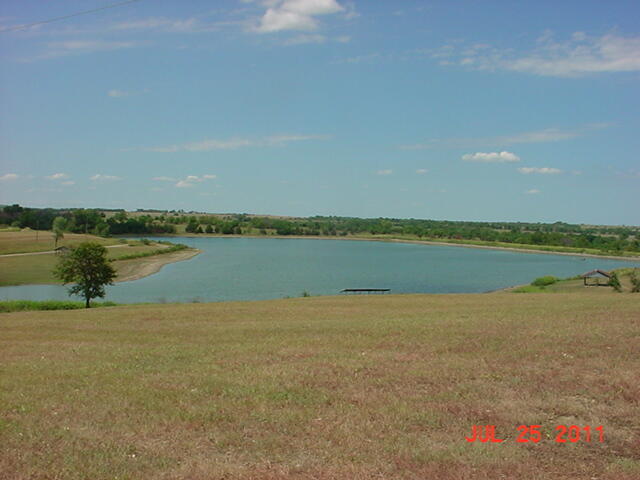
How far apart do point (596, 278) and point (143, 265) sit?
70934 mm

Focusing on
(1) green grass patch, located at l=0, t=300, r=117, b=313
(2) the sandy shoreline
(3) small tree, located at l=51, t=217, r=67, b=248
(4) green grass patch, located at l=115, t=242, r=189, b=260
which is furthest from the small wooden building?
(3) small tree, located at l=51, t=217, r=67, b=248

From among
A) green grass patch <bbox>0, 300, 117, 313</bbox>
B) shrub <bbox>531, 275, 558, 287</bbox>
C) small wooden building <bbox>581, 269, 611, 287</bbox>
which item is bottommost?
shrub <bbox>531, 275, 558, 287</bbox>

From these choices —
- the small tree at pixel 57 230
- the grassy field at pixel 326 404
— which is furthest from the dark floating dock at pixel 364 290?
the small tree at pixel 57 230

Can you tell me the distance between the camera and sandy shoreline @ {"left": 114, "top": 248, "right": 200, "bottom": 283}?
84756 millimetres

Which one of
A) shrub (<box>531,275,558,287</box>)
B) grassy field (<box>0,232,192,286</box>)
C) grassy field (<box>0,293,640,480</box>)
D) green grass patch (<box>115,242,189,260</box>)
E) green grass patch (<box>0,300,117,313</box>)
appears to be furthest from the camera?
green grass patch (<box>115,242,189,260</box>)

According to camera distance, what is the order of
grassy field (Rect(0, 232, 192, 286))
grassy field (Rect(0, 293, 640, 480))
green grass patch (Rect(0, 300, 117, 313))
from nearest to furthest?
grassy field (Rect(0, 293, 640, 480)) → green grass patch (Rect(0, 300, 117, 313)) → grassy field (Rect(0, 232, 192, 286))

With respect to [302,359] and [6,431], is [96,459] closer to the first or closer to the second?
[6,431]

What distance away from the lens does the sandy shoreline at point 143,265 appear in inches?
3337

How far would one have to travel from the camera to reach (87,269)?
48.5m

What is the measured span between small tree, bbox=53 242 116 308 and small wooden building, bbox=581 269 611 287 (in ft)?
175

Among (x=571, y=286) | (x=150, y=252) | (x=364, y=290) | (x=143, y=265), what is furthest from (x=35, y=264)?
(x=571, y=286)

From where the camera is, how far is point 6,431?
25.4 ft

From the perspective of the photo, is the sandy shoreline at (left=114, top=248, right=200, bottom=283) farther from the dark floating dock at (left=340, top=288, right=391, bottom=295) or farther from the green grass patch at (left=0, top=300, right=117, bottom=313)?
the green grass patch at (left=0, top=300, right=117, bottom=313)

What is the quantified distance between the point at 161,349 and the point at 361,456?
8493 millimetres
